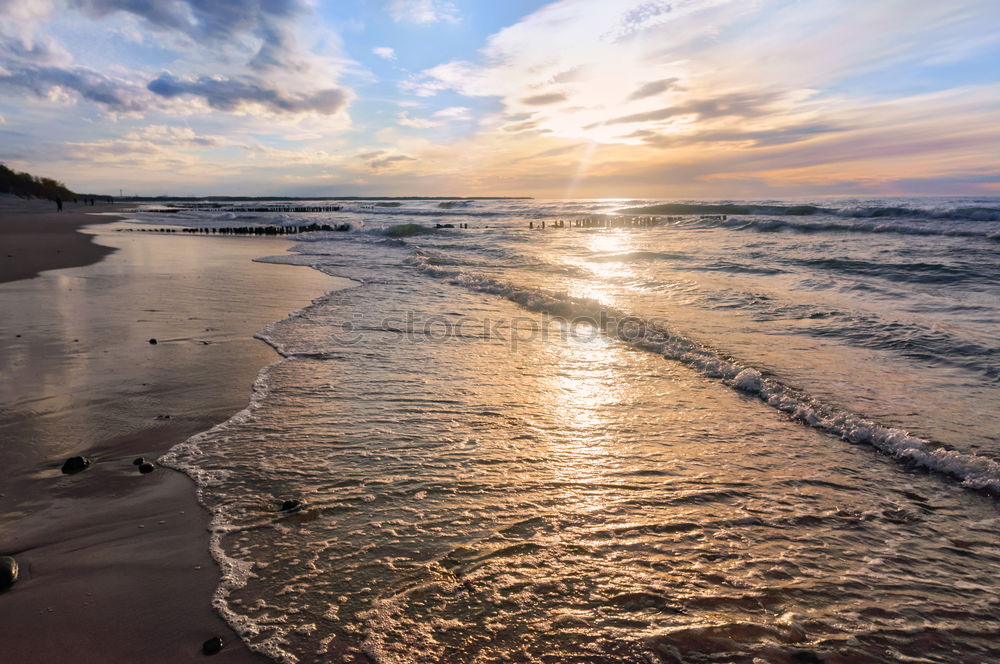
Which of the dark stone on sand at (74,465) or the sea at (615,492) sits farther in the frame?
the dark stone on sand at (74,465)

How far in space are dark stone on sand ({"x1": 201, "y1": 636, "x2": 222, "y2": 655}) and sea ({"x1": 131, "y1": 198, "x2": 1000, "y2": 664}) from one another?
0.16 metres

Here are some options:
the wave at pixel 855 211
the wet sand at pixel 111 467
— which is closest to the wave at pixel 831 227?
the wave at pixel 855 211

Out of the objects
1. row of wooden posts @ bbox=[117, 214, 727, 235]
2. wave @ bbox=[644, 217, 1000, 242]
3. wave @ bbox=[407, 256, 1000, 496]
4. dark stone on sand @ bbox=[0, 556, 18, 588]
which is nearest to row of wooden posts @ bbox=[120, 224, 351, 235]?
row of wooden posts @ bbox=[117, 214, 727, 235]

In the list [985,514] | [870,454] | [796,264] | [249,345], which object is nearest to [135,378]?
[249,345]

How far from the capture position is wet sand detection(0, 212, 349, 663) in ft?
8.86

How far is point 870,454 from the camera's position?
4.96 metres

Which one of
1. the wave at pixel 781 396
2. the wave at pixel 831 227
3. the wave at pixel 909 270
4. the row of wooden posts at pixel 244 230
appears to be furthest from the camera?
the row of wooden posts at pixel 244 230

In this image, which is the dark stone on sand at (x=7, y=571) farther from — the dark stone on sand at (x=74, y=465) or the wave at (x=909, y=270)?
the wave at (x=909, y=270)

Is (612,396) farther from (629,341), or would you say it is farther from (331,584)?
(331,584)

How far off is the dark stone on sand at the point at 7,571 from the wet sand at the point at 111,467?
5 centimetres

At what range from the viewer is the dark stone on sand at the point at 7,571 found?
2941mm

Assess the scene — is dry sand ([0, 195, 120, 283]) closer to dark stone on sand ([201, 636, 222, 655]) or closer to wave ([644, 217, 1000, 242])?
dark stone on sand ([201, 636, 222, 655])

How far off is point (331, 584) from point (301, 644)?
42 cm

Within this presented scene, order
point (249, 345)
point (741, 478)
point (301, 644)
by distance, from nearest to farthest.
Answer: point (301, 644) → point (741, 478) → point (249, 345)
